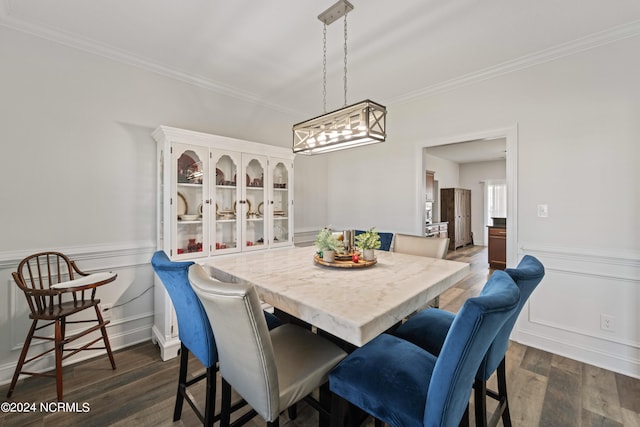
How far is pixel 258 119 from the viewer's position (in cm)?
352

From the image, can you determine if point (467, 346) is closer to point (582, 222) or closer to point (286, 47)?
point (582, 222)

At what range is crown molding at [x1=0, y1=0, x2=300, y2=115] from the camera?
2058mm

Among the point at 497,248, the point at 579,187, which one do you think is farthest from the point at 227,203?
the point at 497,248

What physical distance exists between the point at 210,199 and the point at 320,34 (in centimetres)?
170

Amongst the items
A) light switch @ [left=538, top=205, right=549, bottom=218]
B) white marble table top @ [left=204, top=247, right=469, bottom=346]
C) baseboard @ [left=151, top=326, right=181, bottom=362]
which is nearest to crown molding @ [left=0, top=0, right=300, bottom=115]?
white marble table top @ [left=204, top=247, right=469, bottom=346]

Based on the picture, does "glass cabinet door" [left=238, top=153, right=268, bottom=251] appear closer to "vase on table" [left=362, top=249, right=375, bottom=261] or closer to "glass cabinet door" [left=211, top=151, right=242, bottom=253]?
"glass cabinet door" [left=211, top=151, right=242, bottom=253]

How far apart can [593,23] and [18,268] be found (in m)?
4.49

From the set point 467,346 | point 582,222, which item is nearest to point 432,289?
point 467,346

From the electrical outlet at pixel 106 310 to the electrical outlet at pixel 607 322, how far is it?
4101 millimetres

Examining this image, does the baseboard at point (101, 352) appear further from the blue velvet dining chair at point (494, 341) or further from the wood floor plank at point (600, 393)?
the wood floor plank at point (600, 393)

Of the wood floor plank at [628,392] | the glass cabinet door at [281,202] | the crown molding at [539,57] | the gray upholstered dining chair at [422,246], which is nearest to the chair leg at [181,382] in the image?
the glass cabinet door at [281,202]

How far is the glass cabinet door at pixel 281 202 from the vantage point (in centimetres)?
321

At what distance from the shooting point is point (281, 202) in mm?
3316

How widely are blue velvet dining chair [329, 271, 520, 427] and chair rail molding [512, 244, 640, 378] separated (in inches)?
71.7
